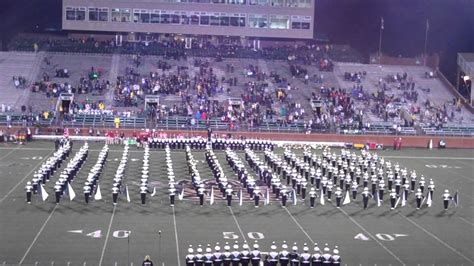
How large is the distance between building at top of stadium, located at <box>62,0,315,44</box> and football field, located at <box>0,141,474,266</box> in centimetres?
2586

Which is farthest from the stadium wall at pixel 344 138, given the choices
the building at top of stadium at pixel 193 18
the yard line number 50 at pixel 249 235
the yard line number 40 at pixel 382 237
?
the yard line number 40 at pixel 382 237

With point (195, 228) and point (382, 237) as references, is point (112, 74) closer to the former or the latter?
point (195, 228)

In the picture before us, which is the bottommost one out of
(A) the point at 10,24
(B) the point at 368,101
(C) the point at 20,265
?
(C) the point at 20,265

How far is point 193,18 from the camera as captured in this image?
5544 cm

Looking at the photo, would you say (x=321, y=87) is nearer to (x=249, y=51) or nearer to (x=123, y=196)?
(x=249, y=51)

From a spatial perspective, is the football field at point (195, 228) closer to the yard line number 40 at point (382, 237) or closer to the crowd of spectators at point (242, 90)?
the yard line number 40 at point (382, 237)

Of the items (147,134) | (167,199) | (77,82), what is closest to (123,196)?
(167,199)

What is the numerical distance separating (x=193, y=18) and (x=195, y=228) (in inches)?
1358

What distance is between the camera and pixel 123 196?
2661 centimetres

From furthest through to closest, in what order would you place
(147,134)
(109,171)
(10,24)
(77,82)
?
1. (10,24)
2. (77,82)
3. (147,134)
4. (109,171)

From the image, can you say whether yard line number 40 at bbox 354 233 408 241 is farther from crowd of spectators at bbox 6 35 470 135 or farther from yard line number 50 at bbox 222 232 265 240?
crowd of spectators at bbox 6 35 470 135

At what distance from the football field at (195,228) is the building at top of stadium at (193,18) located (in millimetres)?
25861

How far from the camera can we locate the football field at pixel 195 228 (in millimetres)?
19672

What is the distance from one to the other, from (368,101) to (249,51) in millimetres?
9801
